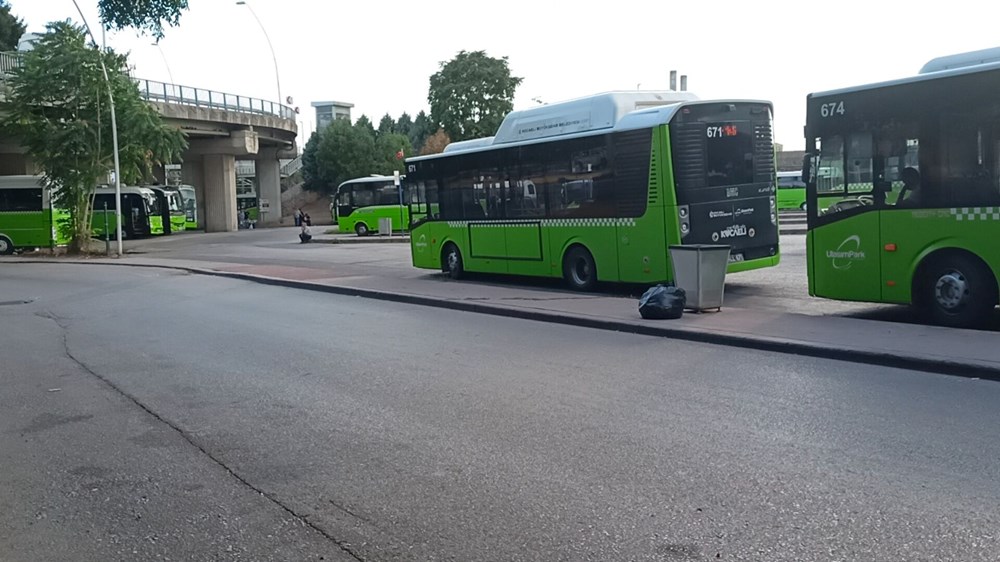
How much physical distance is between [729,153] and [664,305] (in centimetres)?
428

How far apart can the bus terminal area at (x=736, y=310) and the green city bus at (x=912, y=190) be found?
0.58m

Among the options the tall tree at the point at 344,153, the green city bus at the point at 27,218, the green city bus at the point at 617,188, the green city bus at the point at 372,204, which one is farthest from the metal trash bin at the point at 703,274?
the tall tree at the point at 344,153

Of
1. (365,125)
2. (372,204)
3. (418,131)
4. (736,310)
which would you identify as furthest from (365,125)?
(736,310)

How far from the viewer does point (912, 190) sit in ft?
37.9

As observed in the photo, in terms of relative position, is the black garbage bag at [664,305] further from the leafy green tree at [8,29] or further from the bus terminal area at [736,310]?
the leafy green tree at [8,29]

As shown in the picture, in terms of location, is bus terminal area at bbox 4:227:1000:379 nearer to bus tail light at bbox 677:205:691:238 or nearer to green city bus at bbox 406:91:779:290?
green city bus at bbox 406:91:779:290

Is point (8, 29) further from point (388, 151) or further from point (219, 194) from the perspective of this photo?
point (388, 151)

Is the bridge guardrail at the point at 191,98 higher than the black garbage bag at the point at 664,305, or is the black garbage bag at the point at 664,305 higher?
the bridge guardrail at the point at 191,98

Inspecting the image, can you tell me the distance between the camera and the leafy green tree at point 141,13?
144ft

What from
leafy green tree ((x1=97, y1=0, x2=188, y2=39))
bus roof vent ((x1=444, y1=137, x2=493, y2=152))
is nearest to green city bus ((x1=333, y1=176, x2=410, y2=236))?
leafy green tree ((x1=97, y1=0, x2=188, y2=39))

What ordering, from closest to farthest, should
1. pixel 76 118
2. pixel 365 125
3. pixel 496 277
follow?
1. pixel 496 277
2. pixel 76 118
3. pixel 365 125

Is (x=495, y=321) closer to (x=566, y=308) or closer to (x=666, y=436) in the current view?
(x=566, y=308)

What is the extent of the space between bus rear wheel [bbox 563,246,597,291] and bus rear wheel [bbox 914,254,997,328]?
6858 millimetres

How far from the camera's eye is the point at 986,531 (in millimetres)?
4715
